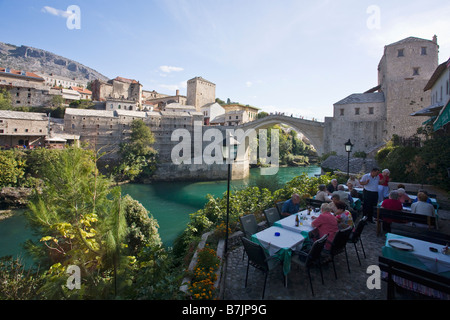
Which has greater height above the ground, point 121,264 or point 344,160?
point 344,160

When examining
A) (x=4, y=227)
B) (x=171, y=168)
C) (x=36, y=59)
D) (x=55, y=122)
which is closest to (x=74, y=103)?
(x=55, y=122)

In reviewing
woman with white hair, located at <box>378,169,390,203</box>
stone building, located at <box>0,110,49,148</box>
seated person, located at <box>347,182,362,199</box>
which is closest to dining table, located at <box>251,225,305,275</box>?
seated person, located at <box>347,182,362,199</box>

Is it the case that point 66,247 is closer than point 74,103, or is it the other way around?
point 66,247

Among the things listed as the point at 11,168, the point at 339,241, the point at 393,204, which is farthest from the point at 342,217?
the point at 11,168

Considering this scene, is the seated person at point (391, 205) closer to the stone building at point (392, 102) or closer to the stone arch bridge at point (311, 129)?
the stone building at point (392, 102)

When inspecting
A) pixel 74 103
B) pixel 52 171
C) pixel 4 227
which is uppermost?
pixel 74 103

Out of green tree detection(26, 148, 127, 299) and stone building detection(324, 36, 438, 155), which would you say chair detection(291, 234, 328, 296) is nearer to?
green tree detection(26, 148, 127, 299)

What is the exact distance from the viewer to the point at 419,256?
2.80 meters

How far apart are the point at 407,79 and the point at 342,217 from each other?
19.8 metres

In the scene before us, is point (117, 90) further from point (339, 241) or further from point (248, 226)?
point (339, 241)

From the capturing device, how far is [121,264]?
11.8 ft

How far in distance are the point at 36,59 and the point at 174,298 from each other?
174966 mm

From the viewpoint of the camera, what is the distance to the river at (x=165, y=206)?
36.9ft
